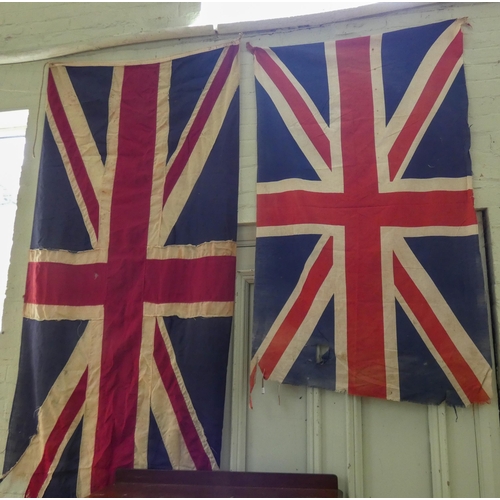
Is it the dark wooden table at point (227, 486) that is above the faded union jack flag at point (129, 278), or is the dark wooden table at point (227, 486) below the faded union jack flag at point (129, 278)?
below

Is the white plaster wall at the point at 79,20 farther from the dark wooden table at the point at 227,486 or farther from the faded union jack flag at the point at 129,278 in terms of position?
the dark wooden table at the point at 227,486

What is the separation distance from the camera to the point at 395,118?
1736 mm

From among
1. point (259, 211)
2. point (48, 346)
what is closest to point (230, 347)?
point (259, 211)

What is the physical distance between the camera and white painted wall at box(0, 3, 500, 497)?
1.51m

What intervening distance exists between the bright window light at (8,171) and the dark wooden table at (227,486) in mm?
1013

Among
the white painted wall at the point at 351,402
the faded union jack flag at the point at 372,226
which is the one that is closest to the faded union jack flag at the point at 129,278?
the white painted wall at the point at 351,402

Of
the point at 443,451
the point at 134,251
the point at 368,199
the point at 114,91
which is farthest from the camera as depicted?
the point at 114,91

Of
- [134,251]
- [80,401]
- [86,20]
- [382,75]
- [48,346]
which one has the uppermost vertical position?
[86,20]

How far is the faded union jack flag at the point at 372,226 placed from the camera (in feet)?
5.11

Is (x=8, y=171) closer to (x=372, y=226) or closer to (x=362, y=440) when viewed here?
(x=372, y=226)

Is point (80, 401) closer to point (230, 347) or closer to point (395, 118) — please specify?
point (230, 347)

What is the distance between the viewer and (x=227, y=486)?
1.45 meters

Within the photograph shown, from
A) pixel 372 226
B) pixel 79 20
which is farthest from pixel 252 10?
pixel 372 226

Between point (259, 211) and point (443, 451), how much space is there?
1.00m
